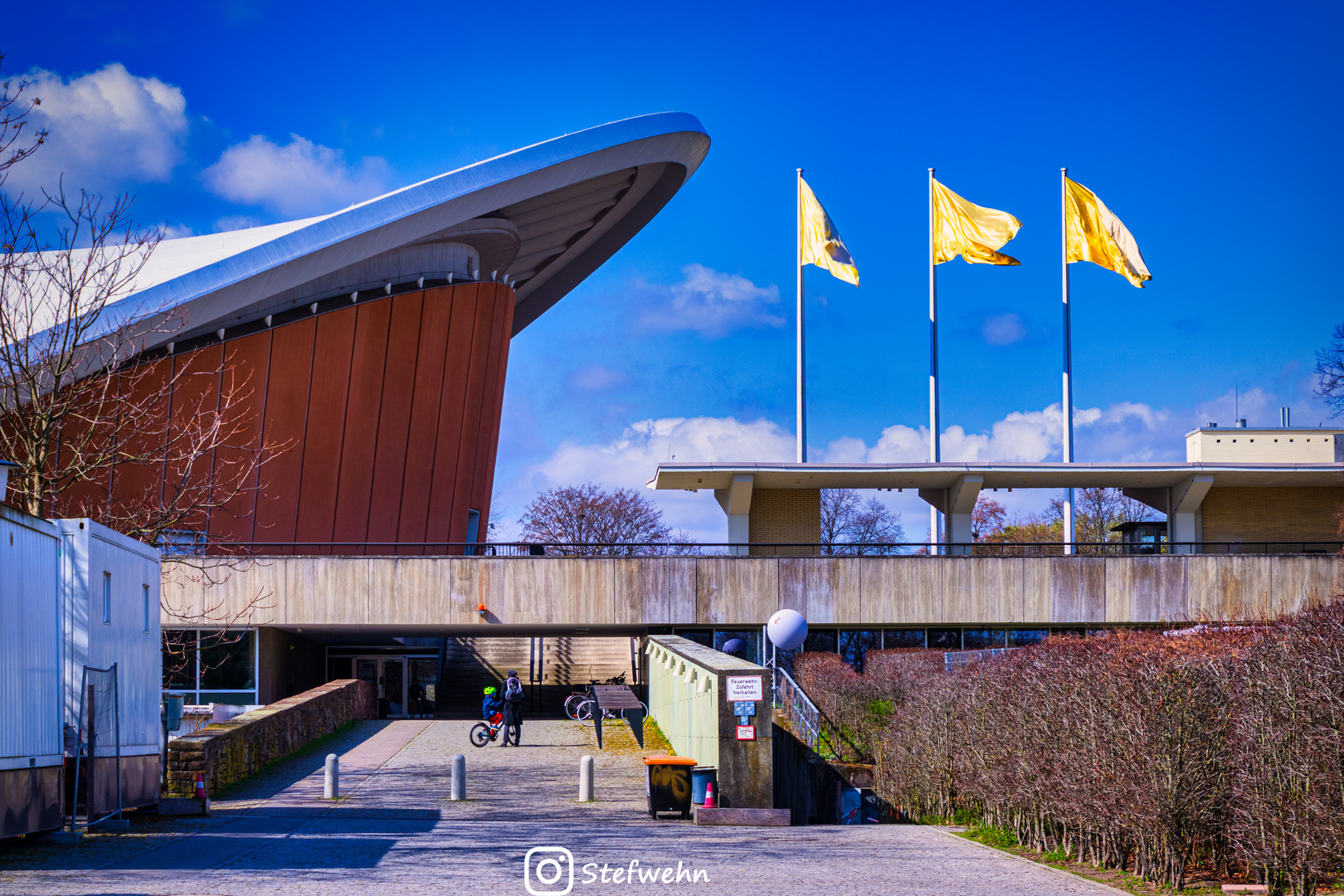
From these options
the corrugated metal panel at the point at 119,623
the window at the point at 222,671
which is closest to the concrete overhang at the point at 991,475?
the window at the point at 222,671

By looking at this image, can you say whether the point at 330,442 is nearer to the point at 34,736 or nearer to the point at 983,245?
the point at 983,245

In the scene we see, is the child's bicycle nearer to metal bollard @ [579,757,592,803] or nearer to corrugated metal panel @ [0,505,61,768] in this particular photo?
metal bollard @ [579,757,592,803]

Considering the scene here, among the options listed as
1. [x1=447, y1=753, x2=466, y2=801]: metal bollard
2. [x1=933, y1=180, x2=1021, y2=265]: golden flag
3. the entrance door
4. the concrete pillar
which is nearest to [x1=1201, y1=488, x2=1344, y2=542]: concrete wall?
the concrete pillar

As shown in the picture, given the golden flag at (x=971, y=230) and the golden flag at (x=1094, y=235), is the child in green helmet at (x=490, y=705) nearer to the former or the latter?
the golden flag at (x=971, y=230)

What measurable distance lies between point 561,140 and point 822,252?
886cm

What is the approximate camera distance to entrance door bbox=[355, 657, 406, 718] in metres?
40.2

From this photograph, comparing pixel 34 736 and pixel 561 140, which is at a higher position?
pixel 561 140

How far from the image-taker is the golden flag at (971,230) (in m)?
37.3

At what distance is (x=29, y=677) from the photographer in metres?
10.1

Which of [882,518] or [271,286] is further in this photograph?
[882,518]

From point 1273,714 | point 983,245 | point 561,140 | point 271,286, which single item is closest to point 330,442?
point 271,286

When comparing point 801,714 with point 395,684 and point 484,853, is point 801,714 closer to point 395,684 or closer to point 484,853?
point 484,853

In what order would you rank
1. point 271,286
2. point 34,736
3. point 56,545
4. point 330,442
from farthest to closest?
point 330,442, point 271,286, point 56,545, point 34,736

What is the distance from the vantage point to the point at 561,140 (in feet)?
123
